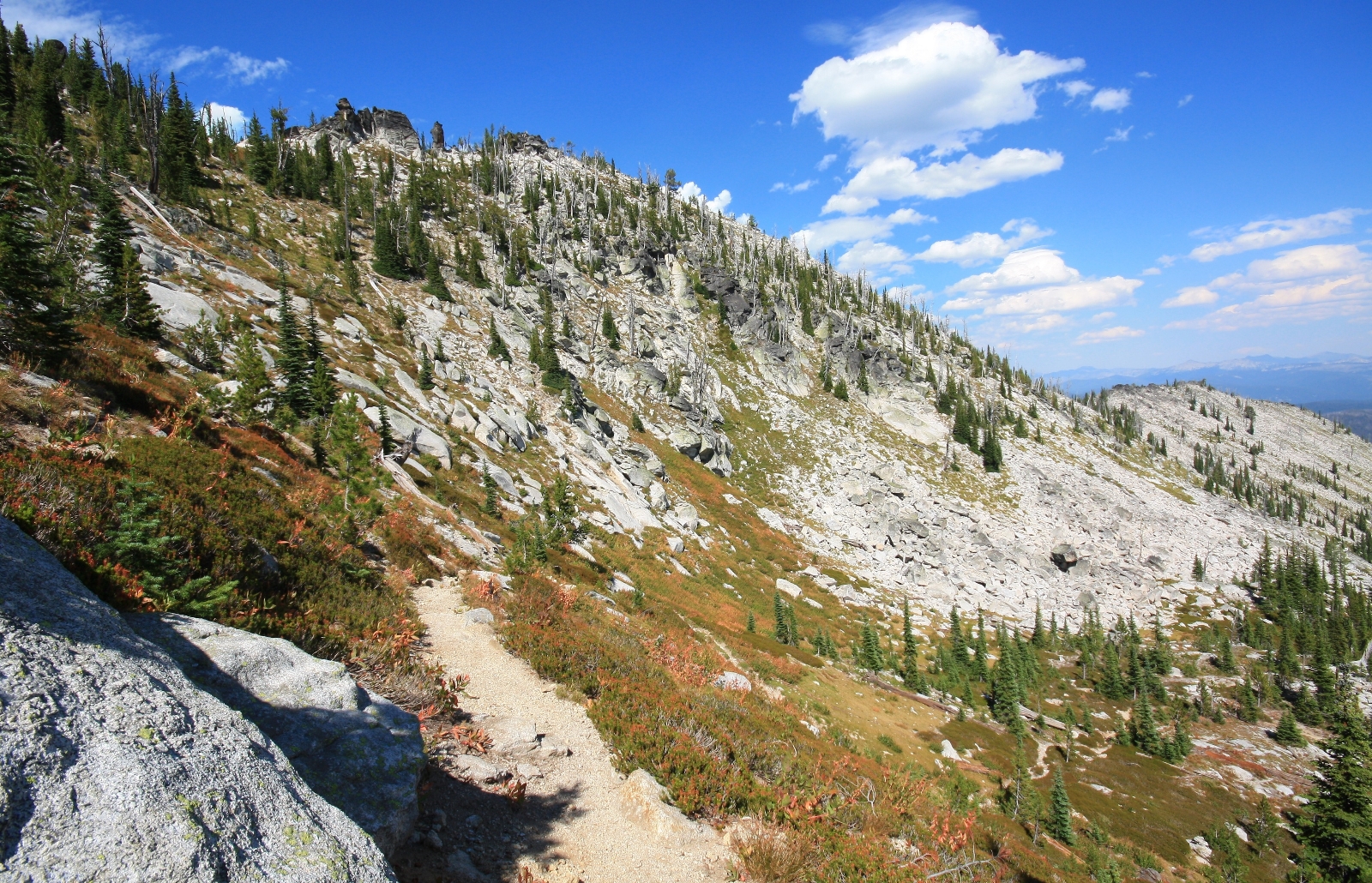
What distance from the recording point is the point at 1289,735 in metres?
54.0

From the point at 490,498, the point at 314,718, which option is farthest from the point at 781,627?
the point at 314,718

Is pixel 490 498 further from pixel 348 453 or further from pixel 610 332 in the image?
pixel 610 332

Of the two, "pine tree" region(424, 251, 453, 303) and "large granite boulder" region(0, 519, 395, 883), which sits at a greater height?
"pine tree" region(424, 251, 453, 303)

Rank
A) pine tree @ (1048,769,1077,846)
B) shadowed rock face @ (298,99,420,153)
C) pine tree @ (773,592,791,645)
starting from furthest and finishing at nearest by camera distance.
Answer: shadowed rock face @ (298,99,420,153) → pine tree @ (773,592,791,645) → pine tree @ (1048,769,1077,846)

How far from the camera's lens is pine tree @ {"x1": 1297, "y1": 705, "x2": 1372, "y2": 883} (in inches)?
1103

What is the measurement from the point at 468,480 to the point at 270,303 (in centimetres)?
1753

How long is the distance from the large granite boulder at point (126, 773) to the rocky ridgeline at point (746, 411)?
14.1 meters

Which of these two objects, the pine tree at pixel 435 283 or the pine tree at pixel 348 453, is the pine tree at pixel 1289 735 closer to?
the pine tree at pixel 348 453

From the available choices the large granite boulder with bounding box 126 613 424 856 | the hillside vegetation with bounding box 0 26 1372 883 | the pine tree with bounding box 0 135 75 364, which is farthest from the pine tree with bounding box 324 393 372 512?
the large granite boulder with bounding box 126 613 424 856

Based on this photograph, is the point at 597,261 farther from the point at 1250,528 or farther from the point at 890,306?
the point at 1250,528

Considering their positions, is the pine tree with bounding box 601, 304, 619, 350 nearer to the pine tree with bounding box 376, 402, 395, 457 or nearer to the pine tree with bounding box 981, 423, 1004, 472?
the pine tree with bounding box 376, 402, 395, 457

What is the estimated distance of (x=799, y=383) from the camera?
290 ft

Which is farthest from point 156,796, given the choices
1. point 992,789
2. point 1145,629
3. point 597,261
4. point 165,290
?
point 1145,629

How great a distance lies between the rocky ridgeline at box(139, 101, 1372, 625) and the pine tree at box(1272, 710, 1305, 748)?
1737 cm
